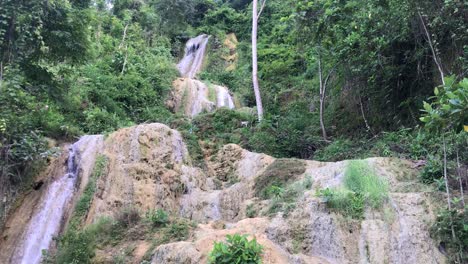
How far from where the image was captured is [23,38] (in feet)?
37.7

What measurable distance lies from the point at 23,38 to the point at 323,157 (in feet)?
28.7

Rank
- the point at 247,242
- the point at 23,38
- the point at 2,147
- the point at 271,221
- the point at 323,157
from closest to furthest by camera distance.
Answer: the point at 247,242 < the point at 271,221 < the point at 2,147 < the point at 23,38 < the point at 323,157

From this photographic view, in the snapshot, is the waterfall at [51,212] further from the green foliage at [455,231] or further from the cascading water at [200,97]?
the cascading water at [200,97]

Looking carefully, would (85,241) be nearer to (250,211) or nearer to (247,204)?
(250,211)

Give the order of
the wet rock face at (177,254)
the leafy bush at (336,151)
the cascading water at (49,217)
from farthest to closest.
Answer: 1. the leafy bush at (336,151)
2. the cascading water at (49,217)
3. the wet rock face at (177,254)

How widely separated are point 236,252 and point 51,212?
6.54 m

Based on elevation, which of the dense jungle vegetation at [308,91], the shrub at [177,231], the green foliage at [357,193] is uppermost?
the dense jungle vegetation at [308,91]

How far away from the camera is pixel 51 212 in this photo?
37.0ft

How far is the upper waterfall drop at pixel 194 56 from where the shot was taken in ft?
100

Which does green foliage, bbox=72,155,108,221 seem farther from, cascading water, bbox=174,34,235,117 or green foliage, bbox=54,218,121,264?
cascading water, bbox=174,34,235,117

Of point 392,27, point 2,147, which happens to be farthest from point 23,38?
point 392,27

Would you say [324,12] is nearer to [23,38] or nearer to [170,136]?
[170,136]

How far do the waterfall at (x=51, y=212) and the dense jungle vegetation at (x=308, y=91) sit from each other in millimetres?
861

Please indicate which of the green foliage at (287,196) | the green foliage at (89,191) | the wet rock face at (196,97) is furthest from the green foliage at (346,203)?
the wet rock face at (196,97)
